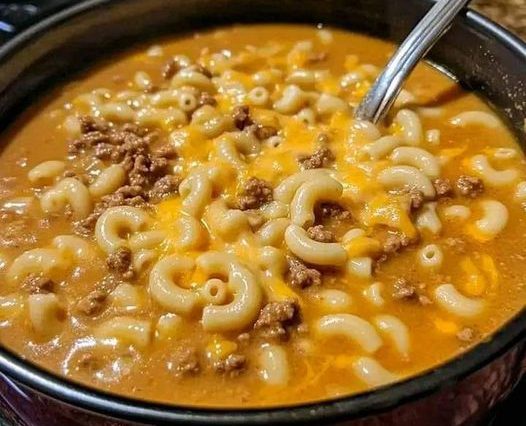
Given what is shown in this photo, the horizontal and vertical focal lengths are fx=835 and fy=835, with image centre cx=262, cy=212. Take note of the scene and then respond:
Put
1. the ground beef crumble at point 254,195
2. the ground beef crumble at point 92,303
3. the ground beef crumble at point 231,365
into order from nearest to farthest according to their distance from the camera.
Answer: the ground beef crumble at point 231,365 < the ground beef crumble at point 92,303 < the ground beef crumble at point 254,195

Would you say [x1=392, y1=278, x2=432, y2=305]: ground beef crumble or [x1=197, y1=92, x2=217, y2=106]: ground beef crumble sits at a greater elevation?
[x1=197, y1=92, x2=217, y2=106]: ground beef crumble

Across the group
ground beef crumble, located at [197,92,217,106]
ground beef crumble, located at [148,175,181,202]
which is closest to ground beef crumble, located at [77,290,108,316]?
ground beef crumble, located at [148,175,181,202]

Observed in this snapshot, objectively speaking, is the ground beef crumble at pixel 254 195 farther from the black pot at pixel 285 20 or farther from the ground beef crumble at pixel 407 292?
the black pot at pixel 285 20

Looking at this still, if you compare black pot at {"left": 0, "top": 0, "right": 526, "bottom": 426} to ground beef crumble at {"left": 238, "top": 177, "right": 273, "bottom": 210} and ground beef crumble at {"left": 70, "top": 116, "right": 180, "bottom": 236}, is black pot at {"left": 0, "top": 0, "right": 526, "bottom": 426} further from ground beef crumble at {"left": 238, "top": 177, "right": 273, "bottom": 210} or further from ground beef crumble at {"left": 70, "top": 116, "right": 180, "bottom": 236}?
ground beef crumble at {"left": 238, "top": 177, "right": 273, "bottom": 210}

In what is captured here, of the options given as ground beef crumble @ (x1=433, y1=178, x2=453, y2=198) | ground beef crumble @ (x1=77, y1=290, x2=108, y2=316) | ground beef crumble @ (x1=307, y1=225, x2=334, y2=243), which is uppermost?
ground beef crumble @ (x1=433, y1=178, x2=453, y2=198)

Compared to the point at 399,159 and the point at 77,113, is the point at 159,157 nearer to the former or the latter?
the point at 77,113

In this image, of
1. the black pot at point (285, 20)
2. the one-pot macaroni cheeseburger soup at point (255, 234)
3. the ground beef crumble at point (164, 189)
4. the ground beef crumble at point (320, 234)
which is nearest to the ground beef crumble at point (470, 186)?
the one-pot macaroni cheeseburger soup at point (255, 234)
